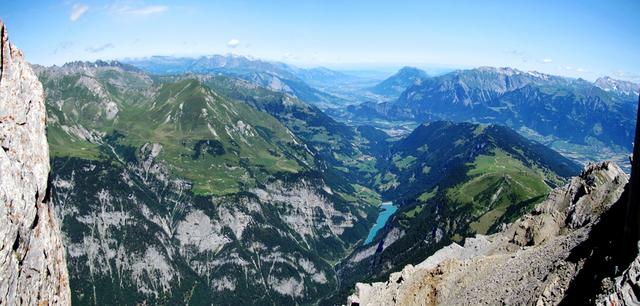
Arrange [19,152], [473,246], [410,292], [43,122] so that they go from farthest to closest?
[473,246] < [410,292] < [43,122] < [19,152]

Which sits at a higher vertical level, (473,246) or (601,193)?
(601,193)

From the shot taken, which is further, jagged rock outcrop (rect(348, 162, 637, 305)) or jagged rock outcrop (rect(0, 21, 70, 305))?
jagged rock outcrop (rect(348, 162, 637, 305))

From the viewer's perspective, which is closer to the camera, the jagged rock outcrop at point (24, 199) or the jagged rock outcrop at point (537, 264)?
the jagged rock outcrop at point (24, 199)

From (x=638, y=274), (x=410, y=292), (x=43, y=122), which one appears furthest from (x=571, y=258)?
(x=43, y=122)

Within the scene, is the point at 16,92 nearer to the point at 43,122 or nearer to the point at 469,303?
the point at 43,122
